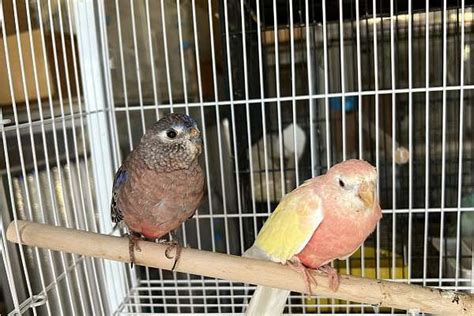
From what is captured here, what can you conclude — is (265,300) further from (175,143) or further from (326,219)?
(175,143)

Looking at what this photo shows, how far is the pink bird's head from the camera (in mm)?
779

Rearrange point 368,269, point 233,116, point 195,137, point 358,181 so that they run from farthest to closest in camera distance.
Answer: point 368,269, point 233,116, point 195,137, point 358,181

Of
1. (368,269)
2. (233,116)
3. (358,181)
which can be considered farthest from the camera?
(368,269)

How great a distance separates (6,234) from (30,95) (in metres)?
0.33

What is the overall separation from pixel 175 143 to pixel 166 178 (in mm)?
74

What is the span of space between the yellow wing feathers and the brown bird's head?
0.22 m

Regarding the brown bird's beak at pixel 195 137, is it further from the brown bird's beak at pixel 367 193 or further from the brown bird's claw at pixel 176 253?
the brown bird's beak at pixel 367 193

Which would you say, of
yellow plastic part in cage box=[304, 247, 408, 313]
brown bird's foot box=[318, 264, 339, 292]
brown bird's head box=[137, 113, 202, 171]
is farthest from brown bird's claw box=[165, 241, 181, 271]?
yellow plastic part in cage box=[304, 247, 408, 313]

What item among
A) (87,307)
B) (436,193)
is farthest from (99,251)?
(436,193)

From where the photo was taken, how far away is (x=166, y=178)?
0.90 metres

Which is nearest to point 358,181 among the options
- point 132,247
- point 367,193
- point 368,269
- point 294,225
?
point 367,193

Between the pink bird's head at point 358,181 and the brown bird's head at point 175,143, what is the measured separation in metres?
0.29

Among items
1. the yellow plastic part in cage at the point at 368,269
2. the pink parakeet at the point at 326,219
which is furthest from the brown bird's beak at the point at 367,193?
the yellow plastic part in cage at the point at 368,269

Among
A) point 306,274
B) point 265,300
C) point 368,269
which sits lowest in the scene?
point 368,269
